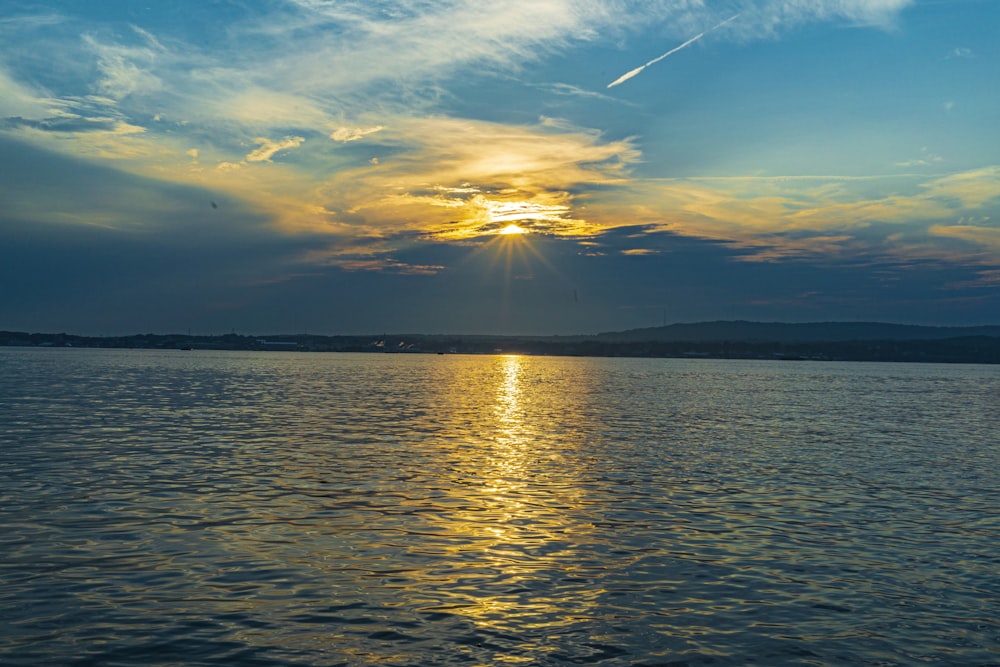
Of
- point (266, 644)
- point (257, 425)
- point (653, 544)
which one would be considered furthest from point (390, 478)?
point (257, 425)

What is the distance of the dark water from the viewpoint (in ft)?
54.0

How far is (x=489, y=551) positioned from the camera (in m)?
24.0

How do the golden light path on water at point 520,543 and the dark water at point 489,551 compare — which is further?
the golden light path on water at point 520,543

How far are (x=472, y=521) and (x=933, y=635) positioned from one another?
15063 millimetres

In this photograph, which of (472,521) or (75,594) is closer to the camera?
(75,594)

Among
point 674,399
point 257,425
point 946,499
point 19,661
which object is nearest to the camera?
point 19,661

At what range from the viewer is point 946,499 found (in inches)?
1336

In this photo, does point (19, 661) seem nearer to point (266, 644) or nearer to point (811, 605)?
point (266, 644)

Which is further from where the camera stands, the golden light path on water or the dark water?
the golden light path on water

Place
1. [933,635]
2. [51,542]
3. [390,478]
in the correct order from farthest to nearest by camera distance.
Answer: [390,478] < [51,542] < [933,635]

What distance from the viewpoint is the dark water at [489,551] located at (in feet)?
54.0

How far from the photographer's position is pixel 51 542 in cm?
2367

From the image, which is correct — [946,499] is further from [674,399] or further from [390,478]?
[674,399]

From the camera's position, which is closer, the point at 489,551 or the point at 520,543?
the point at 489,551
